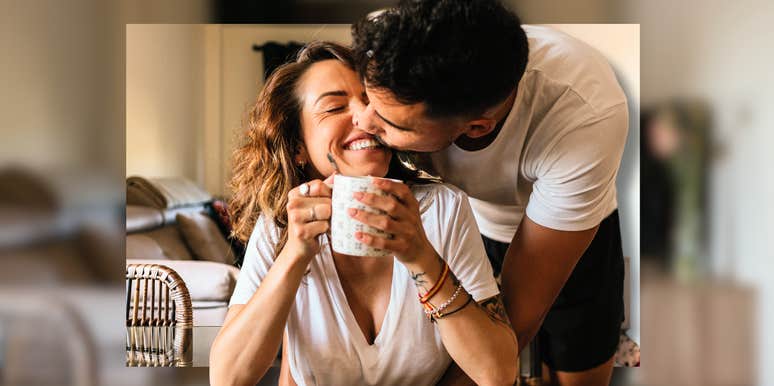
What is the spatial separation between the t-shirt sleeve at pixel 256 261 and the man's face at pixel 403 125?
0.91ft

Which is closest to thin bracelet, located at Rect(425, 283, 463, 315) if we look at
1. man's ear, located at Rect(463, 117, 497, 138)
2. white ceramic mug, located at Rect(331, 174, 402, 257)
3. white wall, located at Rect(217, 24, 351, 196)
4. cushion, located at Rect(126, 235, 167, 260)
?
white ceramic mug, located at Rect(331, 174, 402, 257)

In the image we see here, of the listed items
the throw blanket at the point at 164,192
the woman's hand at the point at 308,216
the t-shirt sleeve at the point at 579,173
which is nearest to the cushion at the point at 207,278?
the throw blanket at the point at 164,192

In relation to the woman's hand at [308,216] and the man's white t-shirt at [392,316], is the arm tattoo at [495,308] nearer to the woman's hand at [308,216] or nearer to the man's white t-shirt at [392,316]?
the man's white t-shirt at [392,316]

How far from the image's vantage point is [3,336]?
161 cm

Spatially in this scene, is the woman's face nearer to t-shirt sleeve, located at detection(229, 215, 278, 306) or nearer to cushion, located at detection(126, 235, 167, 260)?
t-shirt sleeve, located at detection(229, 215, 278, 306)

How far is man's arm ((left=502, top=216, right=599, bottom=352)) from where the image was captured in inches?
51.9

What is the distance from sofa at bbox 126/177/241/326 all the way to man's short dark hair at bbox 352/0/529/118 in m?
0.50

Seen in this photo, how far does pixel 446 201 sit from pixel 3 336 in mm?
1073

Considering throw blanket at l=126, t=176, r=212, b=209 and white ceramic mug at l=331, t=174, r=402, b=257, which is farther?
throw blanket at l=126, t=176, r=212, b=209

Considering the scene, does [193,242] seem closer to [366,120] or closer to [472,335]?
[366,120]

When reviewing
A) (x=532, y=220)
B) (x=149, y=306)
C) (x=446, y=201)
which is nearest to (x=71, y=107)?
(x=149, y=306)

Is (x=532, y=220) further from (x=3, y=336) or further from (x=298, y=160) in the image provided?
(x=3, y=336)

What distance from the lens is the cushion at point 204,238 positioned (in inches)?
54.8

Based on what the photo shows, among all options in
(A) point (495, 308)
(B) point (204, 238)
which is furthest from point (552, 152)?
(B) point (204, 238)
